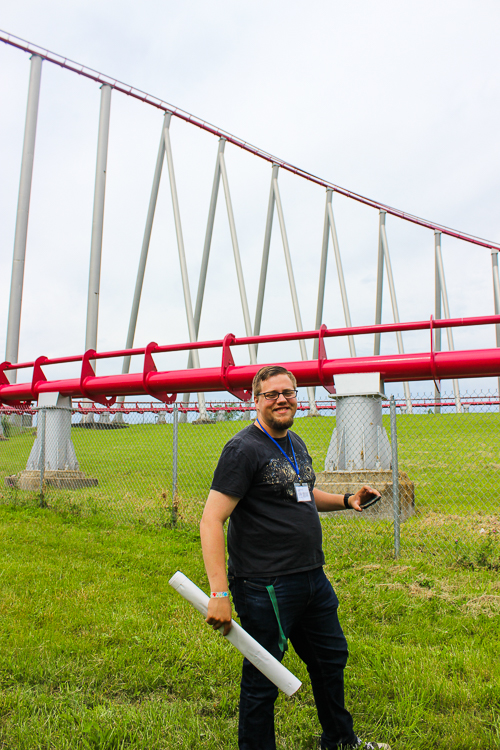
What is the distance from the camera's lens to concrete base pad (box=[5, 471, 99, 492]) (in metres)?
9.09

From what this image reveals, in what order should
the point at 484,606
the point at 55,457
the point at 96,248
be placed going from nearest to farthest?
the point at 484,606
the point at 55,457
the point at 96,248

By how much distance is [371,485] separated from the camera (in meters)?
6.46

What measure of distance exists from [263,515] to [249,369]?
200 inches

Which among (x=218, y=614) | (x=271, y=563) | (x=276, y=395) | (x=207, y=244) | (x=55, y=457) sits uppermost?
(x=207, y=244)

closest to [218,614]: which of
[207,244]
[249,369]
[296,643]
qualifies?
[296,643]

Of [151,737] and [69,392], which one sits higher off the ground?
[69,392]

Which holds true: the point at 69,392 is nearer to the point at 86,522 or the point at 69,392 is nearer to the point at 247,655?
the point at 86,522

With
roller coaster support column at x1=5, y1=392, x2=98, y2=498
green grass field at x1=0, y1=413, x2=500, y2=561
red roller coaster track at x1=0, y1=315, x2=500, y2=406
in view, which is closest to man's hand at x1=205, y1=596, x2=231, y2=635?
green grass field at x1=0, y1=413, x2=500, y2=561

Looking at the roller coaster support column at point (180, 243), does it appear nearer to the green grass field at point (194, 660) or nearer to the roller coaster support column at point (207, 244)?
the roller coaster support column at point (207, 244)

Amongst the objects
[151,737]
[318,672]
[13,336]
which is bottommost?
[151,737]

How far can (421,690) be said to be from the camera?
287cm

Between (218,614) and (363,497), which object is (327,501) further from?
(218,614)

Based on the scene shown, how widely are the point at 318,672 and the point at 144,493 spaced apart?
276 inches

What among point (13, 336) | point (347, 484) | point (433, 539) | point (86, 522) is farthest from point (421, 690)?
point (13, 336)
